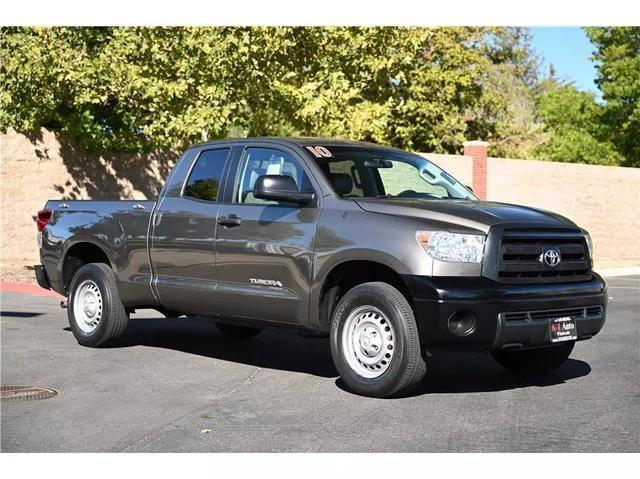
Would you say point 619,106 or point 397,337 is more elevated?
point 619,106

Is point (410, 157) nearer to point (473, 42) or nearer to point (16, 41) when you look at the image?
point (16, 41)

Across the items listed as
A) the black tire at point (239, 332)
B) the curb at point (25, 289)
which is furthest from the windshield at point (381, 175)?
the curb at point (25, 289)

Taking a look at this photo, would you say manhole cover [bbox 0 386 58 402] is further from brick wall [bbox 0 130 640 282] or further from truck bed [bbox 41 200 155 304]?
→ brick wall [bbox 0 130 640 282]

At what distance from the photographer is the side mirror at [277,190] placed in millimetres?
8375

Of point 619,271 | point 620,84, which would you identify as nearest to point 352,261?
point 619,271

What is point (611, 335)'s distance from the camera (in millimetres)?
12109

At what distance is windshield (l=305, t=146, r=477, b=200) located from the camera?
885 cm

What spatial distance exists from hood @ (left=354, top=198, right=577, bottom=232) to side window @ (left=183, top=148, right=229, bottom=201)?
1.68 metres

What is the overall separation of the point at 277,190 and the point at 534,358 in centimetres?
273

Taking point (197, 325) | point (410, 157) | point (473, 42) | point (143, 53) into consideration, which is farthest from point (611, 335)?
point (473, 42)

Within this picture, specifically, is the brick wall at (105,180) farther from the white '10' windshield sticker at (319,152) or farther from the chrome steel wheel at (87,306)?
the white '10' windshield sticker at (319,152)

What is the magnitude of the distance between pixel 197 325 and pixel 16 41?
7.88m

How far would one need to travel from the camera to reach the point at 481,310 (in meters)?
7.62

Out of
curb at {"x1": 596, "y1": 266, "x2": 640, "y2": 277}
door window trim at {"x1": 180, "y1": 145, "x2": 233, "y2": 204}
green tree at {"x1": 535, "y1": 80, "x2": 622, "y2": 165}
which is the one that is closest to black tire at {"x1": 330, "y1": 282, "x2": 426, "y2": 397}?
door window trim at {"x1": 180, "y1": 145, "x2": 233, "y2": 204}
